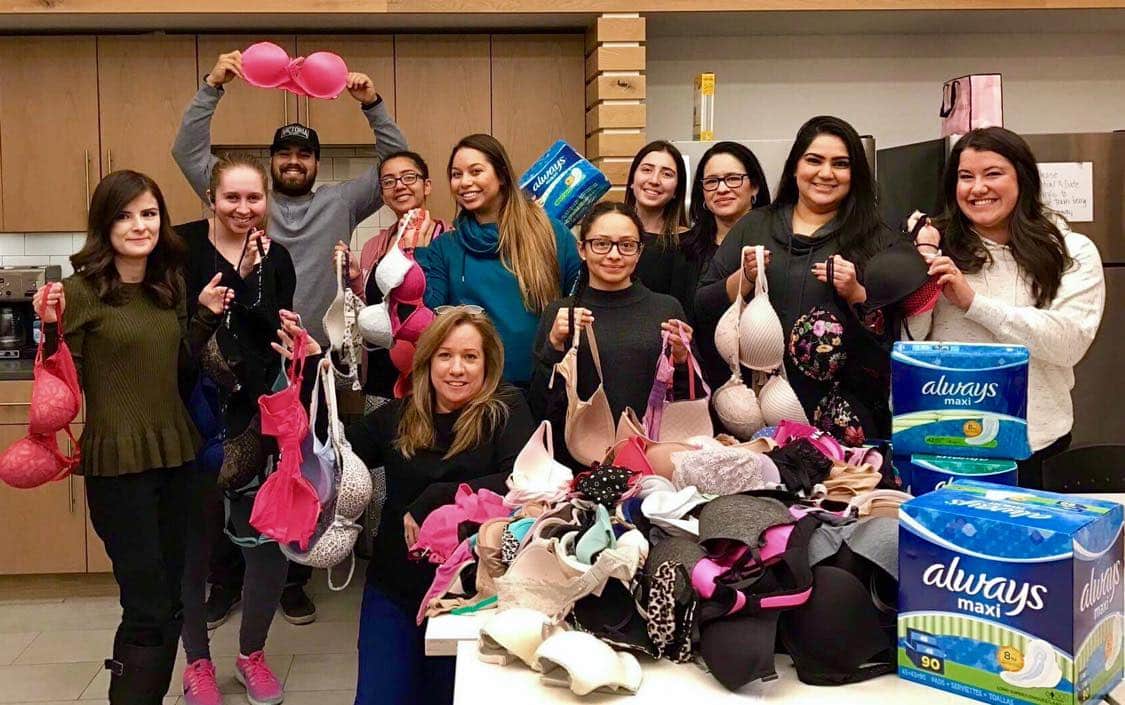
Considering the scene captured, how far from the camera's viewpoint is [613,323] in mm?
2371

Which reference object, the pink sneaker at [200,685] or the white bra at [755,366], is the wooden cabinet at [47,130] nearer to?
the pink sneaker at [200,685]

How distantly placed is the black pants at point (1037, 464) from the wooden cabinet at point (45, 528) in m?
3.38

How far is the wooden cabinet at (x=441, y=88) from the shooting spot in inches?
163

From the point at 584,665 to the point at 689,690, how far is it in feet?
0.48

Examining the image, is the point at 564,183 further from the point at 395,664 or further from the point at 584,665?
the point at 584,665

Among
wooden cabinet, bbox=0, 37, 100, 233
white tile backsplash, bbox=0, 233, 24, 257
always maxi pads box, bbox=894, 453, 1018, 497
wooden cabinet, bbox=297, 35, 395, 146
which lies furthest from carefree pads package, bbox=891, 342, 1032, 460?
white tile backsplash, bbox=0, 233, 24, 257

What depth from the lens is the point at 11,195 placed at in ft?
13.5

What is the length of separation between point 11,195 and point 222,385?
2218mm

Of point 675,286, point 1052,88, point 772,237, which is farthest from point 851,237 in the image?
point 1052,88

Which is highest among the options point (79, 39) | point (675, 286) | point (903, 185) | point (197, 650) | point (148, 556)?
point (79, 39)

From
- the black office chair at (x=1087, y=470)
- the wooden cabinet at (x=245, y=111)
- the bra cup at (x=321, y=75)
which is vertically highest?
the wooden cabinet at (x=245, y=111)

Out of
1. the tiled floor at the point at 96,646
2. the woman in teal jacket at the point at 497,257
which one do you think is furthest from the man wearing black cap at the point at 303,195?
the tiled floor at the point at 96,646

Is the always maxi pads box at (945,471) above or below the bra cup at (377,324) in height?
below

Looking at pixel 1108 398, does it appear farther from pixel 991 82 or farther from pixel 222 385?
pixel 222 385
